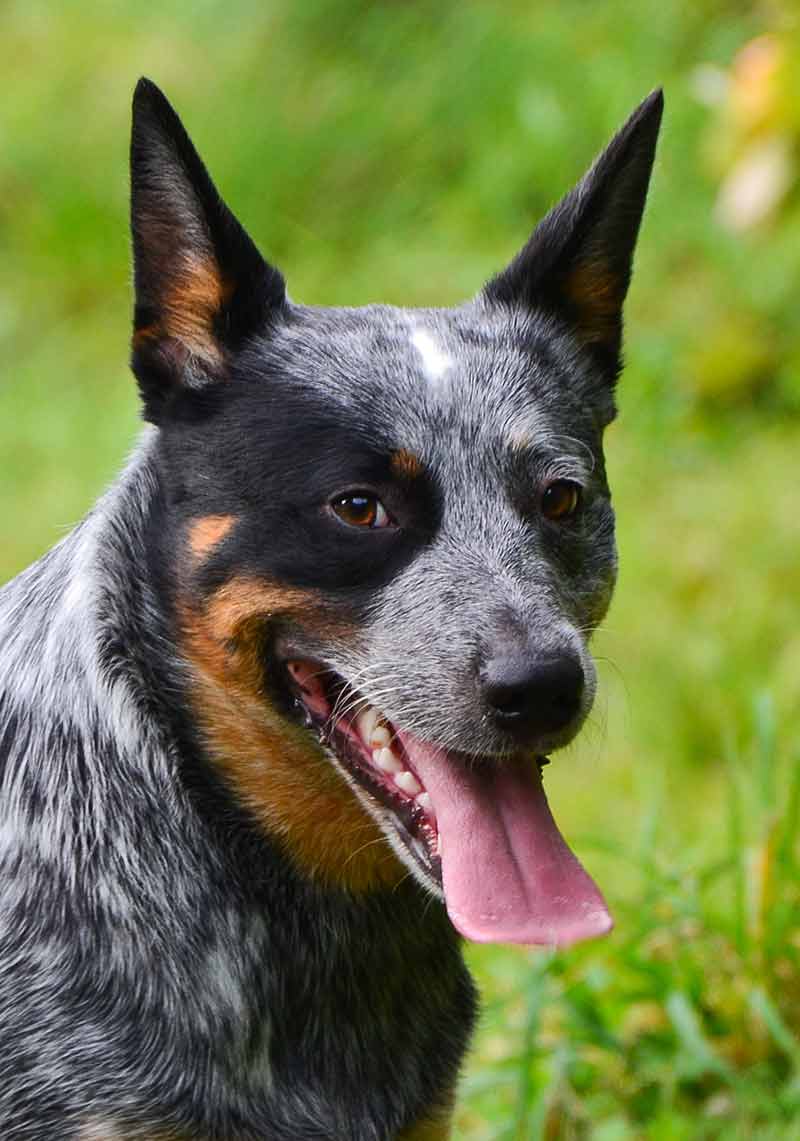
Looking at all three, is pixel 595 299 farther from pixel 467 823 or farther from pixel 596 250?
pixel 467 823

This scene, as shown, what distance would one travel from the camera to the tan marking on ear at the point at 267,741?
283cm

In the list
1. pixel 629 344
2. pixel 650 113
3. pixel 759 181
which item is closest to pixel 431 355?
pixel 650 113

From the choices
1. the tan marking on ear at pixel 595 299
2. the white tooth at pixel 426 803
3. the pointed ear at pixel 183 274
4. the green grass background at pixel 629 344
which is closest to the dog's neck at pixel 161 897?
the pointed ear at pixel 183 274

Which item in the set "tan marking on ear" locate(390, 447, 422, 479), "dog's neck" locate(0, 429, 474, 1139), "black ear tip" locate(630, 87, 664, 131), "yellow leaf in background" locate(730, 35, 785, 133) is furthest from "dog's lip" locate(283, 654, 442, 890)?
"yellow leaf in background" locate(730, 35, 785, 133)

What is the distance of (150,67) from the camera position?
9.06 m

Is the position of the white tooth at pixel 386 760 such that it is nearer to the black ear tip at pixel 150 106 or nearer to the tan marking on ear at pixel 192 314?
the tan marking on ear at pixel 192 314

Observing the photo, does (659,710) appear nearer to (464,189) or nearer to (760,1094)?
(760,1094)

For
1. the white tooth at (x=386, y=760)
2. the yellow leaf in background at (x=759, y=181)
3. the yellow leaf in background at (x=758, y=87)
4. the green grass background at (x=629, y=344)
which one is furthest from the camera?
the yellow leaf in background at (x=759, y=181)

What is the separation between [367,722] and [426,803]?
19 cm

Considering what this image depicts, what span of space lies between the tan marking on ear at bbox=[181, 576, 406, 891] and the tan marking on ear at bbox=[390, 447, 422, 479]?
0.83 feet

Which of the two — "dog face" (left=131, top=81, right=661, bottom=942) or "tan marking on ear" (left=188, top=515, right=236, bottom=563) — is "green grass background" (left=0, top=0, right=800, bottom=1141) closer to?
"dog face" (left=131, top=81, right=661, bottom=942)

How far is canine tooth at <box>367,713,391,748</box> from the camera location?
292 centimetres

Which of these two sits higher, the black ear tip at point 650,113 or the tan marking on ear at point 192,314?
the black ear tip at point 650,113

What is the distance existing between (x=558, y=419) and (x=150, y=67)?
6620 mm
